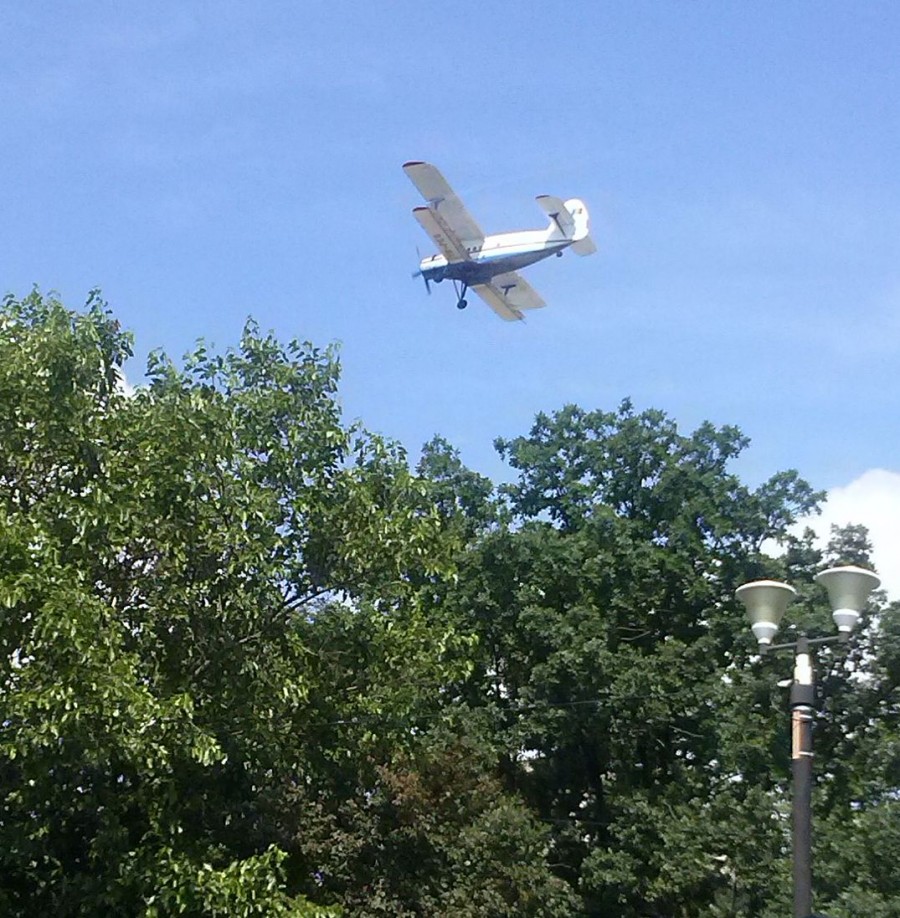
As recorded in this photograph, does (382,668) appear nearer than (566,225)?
Yes

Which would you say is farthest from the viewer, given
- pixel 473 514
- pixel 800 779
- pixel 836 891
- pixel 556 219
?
pixel 556 219

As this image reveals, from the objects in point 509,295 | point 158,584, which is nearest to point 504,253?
point 509,295

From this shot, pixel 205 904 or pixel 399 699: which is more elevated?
pixel 399 699

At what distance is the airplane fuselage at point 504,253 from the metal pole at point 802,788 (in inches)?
853

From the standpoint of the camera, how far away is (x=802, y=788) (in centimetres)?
1051

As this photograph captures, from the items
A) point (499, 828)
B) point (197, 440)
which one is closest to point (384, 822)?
point (499, 828)

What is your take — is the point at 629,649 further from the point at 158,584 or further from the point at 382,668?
the point at 158,584

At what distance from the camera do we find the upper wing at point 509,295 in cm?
3344

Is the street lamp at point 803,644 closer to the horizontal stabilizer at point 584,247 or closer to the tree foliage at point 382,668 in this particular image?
the tree foliage at point 382,668

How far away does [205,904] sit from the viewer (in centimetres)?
1562

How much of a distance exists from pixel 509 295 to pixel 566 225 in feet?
10.4

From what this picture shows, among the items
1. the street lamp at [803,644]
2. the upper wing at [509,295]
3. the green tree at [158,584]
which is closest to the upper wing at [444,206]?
the upper wing at [509,295]

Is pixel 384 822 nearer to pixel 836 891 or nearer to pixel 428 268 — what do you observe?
pixel 836 891

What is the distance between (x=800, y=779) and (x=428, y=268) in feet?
76.8
